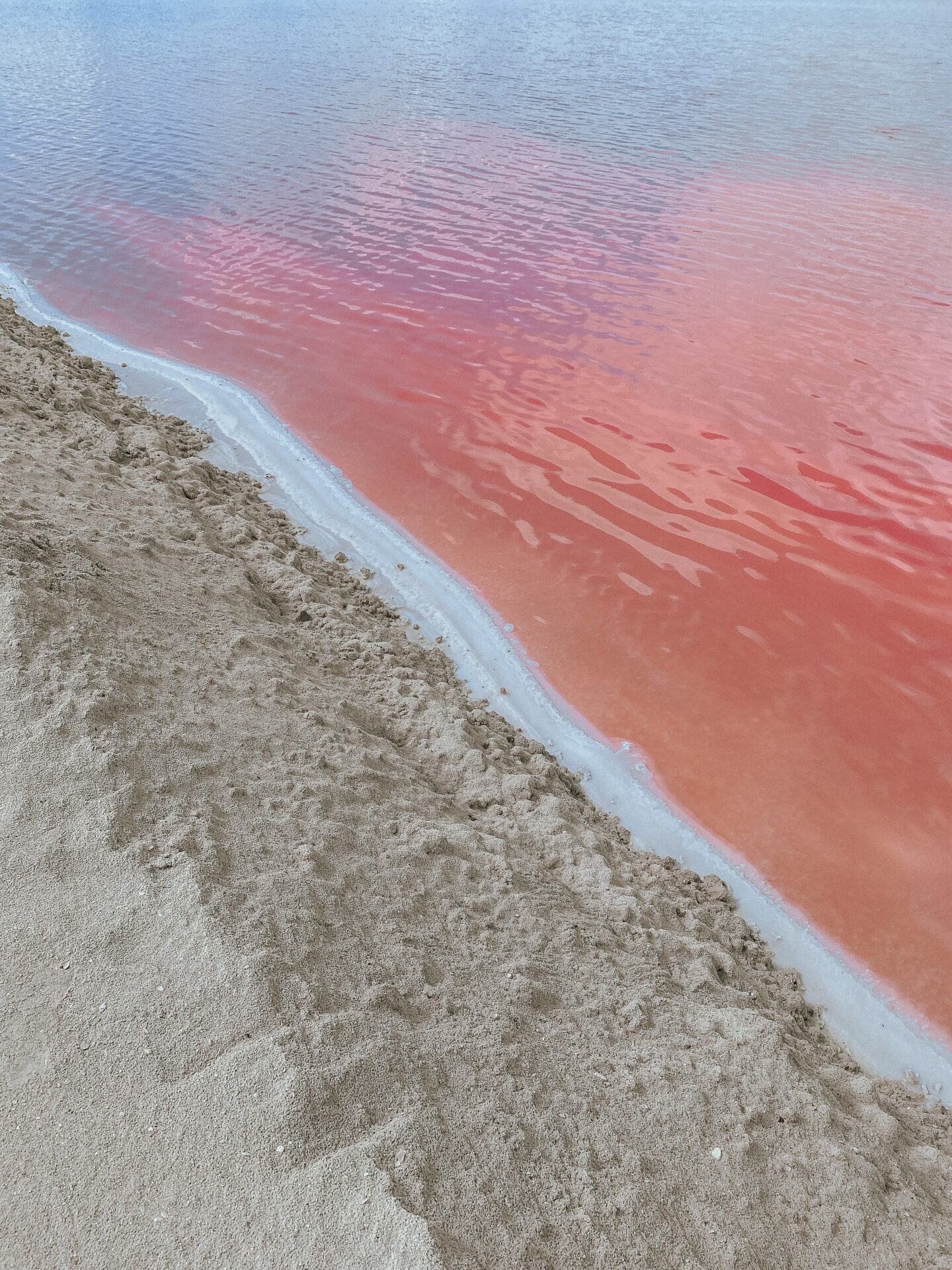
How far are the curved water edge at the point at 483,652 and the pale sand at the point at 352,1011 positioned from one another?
0.64 feet

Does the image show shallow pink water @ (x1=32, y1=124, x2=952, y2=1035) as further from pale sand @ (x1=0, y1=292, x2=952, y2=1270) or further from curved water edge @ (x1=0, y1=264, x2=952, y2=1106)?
pale sand @ (x1=0, y1=292, x2=952, y2=1270)

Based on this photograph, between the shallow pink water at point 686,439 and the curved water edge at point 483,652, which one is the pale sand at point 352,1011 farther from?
the shallow pink water at point 686,439

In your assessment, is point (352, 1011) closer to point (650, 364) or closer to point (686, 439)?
point (686, 439)

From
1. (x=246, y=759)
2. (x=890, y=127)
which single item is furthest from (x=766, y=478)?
(x=890, y=127)

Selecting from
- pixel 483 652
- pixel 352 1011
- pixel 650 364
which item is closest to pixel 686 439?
pixel 650 364

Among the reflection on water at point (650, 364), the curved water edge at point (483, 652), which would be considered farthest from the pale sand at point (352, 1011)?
the reflection on water at point (650, 364)

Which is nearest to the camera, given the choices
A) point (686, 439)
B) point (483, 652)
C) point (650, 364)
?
point (483, 652)

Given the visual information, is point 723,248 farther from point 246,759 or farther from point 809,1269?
point 809,1269

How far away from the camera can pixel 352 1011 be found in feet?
7.30

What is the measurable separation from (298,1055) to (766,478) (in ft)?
17.7

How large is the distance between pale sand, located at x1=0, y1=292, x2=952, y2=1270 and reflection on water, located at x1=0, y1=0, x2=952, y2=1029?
1.13 metres

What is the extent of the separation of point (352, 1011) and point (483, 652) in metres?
2.68

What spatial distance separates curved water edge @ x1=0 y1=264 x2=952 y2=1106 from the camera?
10.3ft

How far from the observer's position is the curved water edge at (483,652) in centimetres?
313
